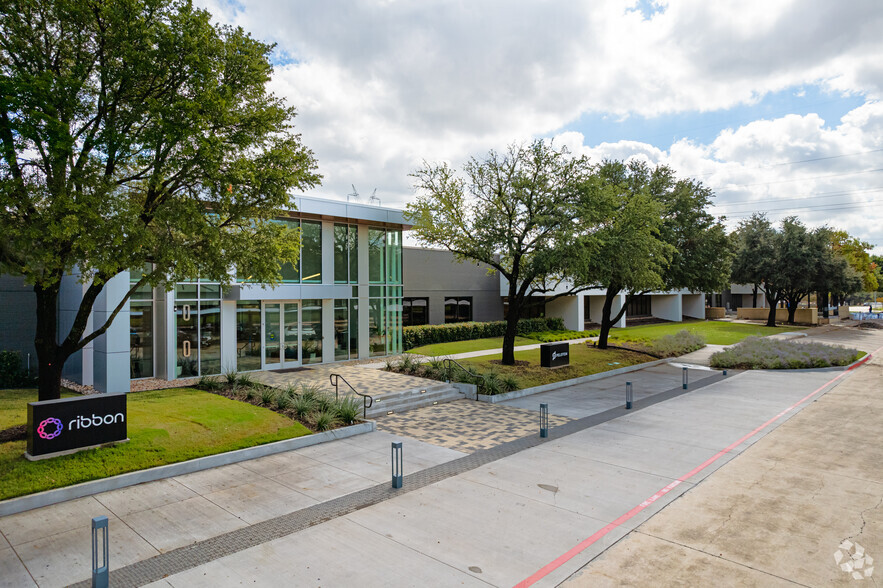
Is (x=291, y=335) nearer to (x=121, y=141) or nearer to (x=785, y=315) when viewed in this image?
(x=121, y=141)

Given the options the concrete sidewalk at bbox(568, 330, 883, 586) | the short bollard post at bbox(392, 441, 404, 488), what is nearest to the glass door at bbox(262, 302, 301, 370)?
the short bollard post at bbox(392, 441, 404, 488)

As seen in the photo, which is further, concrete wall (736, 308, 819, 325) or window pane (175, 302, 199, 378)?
concrete wall (736, 308, 819, 325)

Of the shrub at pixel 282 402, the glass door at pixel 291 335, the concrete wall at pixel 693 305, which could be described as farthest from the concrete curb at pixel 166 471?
the concrete wall at pixel 693 305

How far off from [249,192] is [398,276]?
14520 mm

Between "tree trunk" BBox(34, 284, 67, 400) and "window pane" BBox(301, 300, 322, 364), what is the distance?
11288 millimetres

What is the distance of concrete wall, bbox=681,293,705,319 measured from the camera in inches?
2458

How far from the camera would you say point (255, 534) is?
24.1 ft

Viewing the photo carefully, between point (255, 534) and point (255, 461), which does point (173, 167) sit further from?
point (255, 534)

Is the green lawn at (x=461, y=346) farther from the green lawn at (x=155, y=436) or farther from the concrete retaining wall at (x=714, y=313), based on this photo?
the concrete retaining wall at (x=714, y=313)

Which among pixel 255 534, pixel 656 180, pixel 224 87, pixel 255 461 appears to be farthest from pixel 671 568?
pixel 656 180

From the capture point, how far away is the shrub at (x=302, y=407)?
42.9 ft

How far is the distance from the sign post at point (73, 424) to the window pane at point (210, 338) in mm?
8379

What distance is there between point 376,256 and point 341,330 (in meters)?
4.04

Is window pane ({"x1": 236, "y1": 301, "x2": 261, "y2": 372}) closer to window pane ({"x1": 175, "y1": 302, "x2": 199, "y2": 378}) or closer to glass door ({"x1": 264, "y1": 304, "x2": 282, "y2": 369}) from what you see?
glass door ({"x1": 264, "y1": 304, "x2": 282, "y2": 369})
